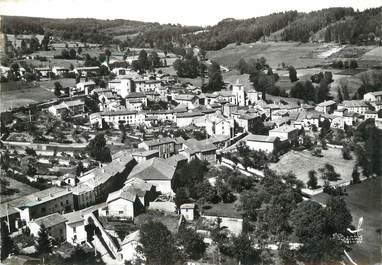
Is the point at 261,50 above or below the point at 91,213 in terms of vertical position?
above

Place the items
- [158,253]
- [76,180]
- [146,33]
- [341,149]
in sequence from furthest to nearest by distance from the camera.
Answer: [146,33]
[341,149]
[76,180]
[158,253]

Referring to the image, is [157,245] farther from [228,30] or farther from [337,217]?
[228,30]

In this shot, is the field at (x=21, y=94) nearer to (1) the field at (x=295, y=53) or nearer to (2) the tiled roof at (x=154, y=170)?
(2) the tiled roof at (x=154, y=170)

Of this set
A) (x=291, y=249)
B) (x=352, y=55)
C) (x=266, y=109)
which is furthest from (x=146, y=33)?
(x=291, y=249)

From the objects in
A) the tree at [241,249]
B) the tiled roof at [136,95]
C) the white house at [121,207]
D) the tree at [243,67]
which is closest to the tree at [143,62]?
the tree at [243,67]

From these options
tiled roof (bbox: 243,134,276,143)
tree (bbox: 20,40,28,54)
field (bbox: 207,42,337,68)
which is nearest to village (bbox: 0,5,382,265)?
tiled roof (bbox: 243,134,276,143)

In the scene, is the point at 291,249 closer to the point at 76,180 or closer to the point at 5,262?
the point at 5,262

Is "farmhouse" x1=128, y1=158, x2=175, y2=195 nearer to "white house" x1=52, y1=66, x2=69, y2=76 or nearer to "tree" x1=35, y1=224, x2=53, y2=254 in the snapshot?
"tree" x1=35, y1=224, x2=53, y2=254
